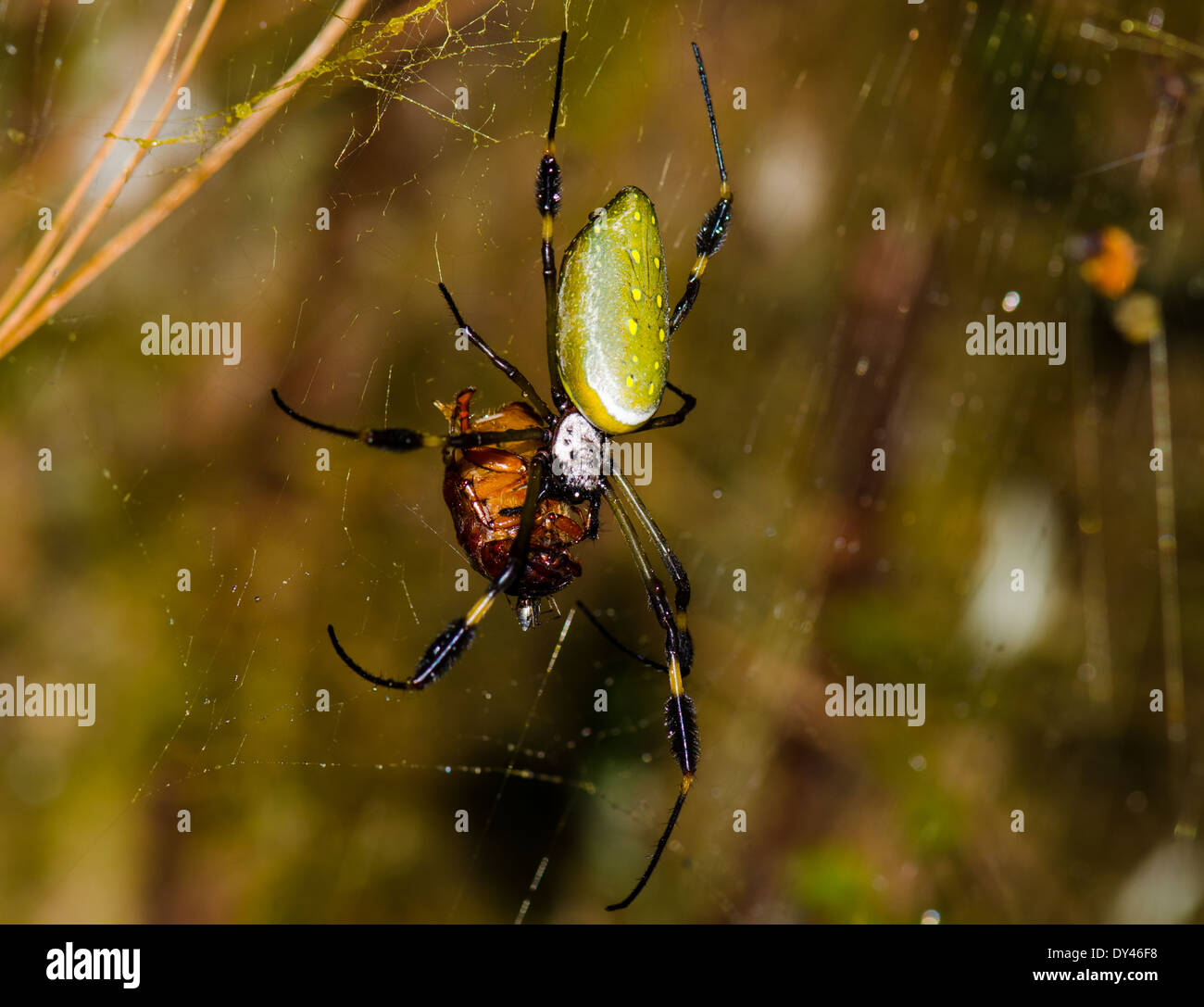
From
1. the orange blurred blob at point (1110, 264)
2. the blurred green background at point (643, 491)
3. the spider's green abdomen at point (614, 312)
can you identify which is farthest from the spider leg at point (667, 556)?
the orange blurred blob at point (1110, 264)

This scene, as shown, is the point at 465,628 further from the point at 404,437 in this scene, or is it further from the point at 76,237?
the point at 76,237

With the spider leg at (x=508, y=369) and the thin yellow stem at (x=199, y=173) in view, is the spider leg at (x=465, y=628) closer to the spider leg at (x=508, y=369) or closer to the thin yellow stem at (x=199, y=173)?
the spider leg at (x=508, y=369)

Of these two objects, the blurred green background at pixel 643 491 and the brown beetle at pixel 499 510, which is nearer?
the brown beetle at pixel 499 510

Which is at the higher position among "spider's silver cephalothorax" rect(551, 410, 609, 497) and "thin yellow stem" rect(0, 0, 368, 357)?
"thin yellow stem" rect(0, 0, 368, 357)

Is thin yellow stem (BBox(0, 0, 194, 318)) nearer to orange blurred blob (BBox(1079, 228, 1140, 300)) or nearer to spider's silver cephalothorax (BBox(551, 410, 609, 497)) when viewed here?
spider's silver cephalothorax (BBox(551, 410, 609, 497))

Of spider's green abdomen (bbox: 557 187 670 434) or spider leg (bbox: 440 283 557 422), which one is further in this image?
spider leg (bbox: 440 283 557 422)

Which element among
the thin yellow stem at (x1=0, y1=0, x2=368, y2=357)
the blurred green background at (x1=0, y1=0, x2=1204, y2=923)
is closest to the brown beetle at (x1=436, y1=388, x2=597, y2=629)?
the blurred green background at (x1=0, y1=0, x2=1204, y2=923)

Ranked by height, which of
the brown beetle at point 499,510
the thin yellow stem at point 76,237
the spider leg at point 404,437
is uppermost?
the thin yellow stem at point 76,237

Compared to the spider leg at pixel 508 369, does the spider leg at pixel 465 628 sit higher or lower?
lower
